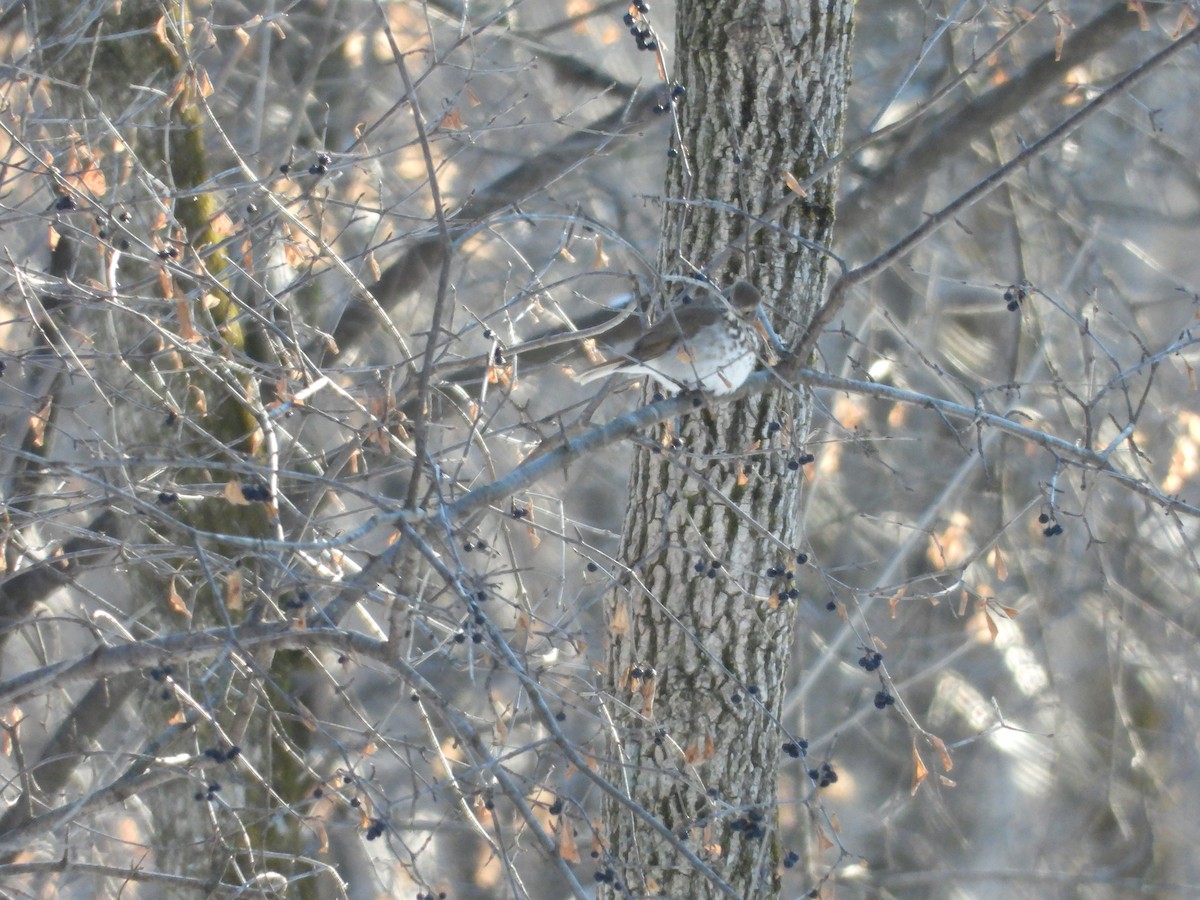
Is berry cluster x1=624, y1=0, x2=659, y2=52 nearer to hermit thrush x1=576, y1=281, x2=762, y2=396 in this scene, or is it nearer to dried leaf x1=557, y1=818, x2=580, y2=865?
hermit thrush x1=576, y1=281, x2=762, y2=396

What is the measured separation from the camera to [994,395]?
27.2 feet

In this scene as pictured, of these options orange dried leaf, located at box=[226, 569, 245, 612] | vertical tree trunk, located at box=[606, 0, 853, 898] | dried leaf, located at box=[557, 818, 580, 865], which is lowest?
dried leaf, located at box=[557, 818, 580, 865]

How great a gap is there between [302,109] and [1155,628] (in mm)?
7273

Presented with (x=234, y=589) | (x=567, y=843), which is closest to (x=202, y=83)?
(x=234, y=589)

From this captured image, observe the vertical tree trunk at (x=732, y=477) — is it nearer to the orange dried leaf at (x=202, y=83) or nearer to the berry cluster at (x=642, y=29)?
the berry cluster at (x=642, y=29)

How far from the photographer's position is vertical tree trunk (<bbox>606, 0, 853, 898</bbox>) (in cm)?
413

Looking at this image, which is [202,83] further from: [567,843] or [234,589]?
[567,843]

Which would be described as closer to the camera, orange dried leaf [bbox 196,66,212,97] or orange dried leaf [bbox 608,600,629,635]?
orange dried leaf [bbox 608,600,629,635]

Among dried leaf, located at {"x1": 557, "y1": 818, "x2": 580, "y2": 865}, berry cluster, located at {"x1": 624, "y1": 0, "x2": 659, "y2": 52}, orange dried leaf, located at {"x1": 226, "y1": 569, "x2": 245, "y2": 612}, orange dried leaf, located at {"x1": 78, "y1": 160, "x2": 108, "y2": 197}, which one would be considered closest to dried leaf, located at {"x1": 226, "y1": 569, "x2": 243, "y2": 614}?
orange dried leaf, located at {"x1": 226, "y1": 569, "x2": 245, "y2": 612}

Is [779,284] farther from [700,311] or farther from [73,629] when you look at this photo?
[73,629]

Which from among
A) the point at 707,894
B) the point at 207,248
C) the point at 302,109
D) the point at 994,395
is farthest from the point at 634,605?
the point at 994,395

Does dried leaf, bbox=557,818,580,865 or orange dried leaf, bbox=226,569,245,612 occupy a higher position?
orange dried leaf, bbox=226,569,245,612

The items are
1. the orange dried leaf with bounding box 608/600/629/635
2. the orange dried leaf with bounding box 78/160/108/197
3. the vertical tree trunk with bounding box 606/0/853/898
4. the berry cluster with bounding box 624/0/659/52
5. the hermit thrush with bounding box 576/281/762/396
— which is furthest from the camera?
the vertical tree trunk with bounding box 606/0/853/898

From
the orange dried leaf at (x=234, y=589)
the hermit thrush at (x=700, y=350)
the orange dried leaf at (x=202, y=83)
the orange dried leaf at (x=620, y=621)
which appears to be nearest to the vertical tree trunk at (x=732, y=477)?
the hermit thrush at (x=700, y=350)
